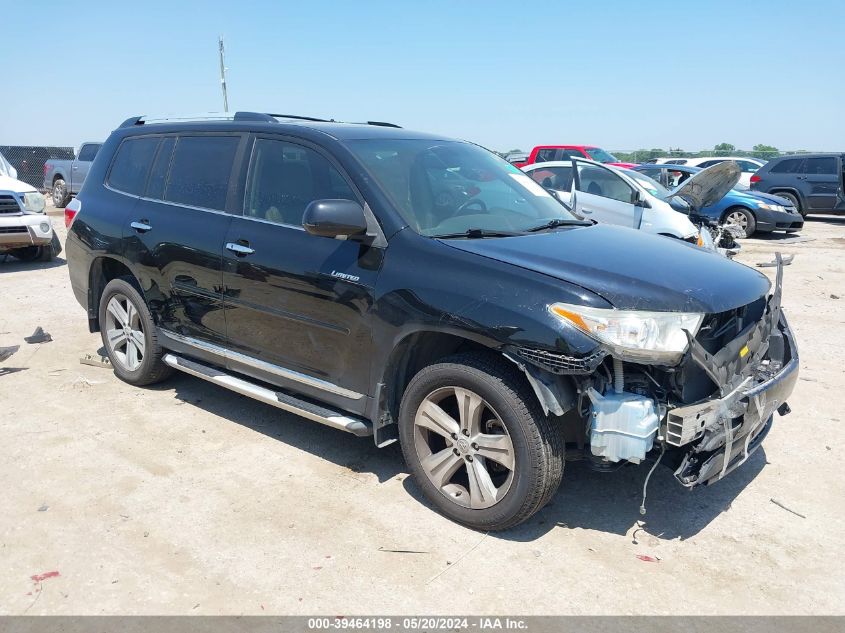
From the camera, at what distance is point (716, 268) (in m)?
3.70

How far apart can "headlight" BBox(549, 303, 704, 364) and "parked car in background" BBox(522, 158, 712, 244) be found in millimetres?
7101

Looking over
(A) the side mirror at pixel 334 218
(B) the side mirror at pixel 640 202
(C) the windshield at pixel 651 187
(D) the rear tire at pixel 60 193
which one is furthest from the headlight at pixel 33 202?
(D) the rear tire at pixel 60 193

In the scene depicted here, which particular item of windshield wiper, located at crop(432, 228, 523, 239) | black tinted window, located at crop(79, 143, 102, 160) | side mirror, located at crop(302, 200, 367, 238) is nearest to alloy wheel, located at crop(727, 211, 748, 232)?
windshield wiper, located at crop(432, 228, 523, 239)

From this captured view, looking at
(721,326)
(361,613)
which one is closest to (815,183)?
(721,326)

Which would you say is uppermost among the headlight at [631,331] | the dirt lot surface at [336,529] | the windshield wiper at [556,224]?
the windshield wiper at [556,224]

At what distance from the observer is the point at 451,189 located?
13.7 ft

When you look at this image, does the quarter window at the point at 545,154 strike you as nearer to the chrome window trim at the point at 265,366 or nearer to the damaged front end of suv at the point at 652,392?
the chrome window trim at the point at 265,366

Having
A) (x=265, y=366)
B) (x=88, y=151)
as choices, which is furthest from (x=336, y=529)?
(x=88, y=151)

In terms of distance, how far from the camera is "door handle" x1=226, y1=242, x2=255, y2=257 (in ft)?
13.8

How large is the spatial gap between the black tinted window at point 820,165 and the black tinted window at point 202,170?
1759 centimetres

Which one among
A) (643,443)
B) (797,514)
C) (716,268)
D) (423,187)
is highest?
(423,187)

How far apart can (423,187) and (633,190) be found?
23.5ft

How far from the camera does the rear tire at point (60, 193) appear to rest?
20453 mm

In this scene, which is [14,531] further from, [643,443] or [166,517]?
[643,443]
